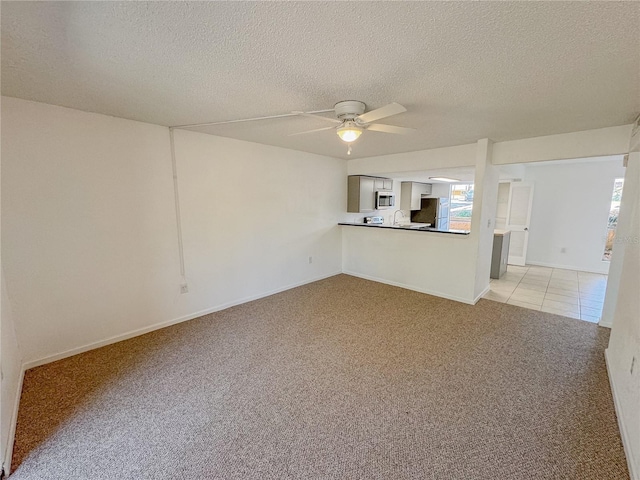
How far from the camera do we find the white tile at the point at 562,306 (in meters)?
3.65

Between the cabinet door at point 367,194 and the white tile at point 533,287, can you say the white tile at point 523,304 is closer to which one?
the white tile at point 533,287

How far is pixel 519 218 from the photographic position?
607cm

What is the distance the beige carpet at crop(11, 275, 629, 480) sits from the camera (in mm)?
1543

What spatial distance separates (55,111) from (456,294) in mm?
4960

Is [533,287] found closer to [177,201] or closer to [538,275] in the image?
[538,275]

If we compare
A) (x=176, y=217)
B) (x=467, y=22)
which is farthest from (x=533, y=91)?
(x=176, y=217)

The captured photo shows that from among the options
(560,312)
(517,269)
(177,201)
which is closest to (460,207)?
(517,269)

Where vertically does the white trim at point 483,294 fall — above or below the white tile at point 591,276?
above

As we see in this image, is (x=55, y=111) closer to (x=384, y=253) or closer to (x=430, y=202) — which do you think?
(x=384, y=253)

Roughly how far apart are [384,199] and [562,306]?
333 cm

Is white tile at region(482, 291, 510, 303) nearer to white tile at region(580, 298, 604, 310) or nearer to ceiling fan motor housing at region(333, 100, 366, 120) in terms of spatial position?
white tile at region(580, 298, 604, 310)

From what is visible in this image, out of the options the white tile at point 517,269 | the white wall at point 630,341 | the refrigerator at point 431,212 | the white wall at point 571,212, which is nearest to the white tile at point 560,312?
the white wall at point 630,341

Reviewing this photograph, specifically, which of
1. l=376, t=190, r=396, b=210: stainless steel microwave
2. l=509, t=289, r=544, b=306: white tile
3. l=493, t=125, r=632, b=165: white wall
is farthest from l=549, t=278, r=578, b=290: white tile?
l=376, t=190, r=396, b=210: stainless steel microwave

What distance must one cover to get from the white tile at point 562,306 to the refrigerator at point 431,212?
3880 millimetres
